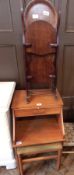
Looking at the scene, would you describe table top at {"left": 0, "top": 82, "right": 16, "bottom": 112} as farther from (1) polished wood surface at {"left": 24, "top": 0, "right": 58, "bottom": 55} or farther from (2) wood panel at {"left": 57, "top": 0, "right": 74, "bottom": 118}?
(2) wood panel at {"left": 57, "top": 0, "right": 74, "bottom": 118}

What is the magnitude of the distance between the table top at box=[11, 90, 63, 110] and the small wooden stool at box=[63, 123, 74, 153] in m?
0.55

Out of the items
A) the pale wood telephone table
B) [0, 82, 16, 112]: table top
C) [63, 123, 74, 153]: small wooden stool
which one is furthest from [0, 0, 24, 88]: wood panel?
[63, 123, 74, 153]: small wooden stool

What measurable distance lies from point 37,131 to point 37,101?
283 millimetres

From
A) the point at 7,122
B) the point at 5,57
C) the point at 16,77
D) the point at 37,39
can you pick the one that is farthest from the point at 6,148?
the point at 37,39

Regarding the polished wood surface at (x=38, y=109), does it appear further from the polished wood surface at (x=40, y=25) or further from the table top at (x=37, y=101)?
the polished wood surface at (x=40, y=25)

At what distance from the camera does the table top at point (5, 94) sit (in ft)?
3.64

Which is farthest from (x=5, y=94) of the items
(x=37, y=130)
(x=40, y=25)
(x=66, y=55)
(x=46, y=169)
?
(x=46, y=169)

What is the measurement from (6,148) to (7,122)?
305 millimetres

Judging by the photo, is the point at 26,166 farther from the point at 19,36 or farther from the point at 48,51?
the point at 19,36

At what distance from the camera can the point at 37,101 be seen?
132 centimetres

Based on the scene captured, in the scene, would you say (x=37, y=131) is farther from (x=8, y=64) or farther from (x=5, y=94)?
(x=8, y=64)

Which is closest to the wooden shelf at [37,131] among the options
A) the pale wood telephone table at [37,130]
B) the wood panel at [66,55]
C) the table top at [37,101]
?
the pale wood telephone table at [37,130]

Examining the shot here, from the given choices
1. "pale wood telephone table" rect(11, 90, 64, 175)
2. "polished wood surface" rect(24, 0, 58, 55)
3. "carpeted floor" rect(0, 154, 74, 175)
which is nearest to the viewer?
"polished wood surface" rect(24, 0, 58, 55)

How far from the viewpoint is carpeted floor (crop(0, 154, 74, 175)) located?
142cm
